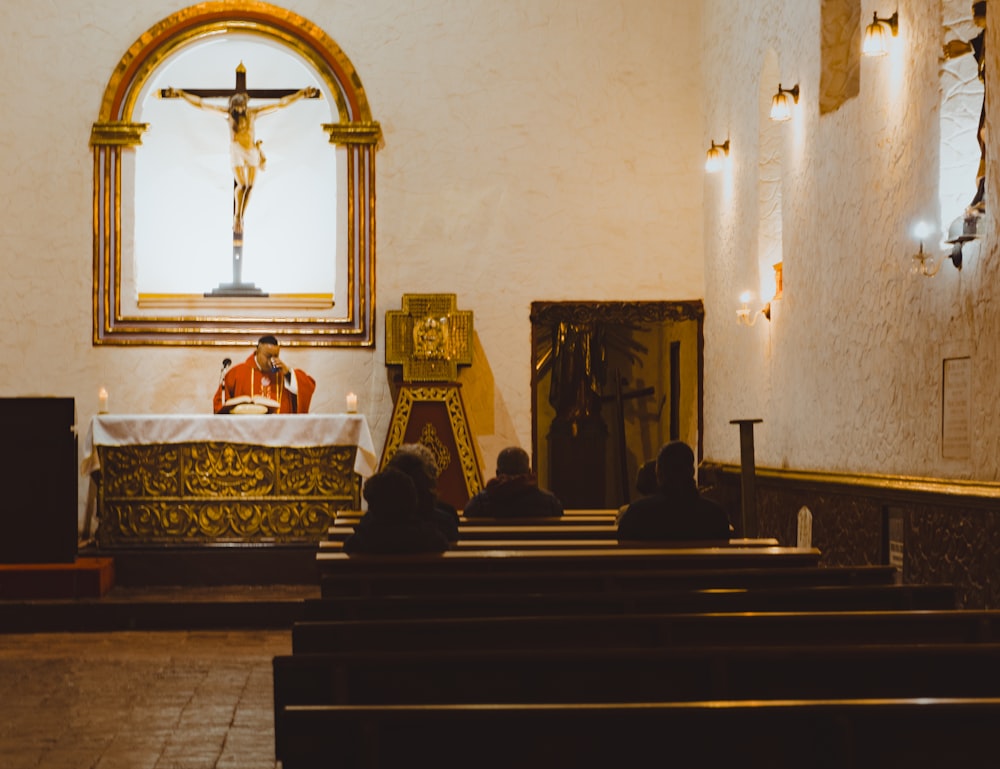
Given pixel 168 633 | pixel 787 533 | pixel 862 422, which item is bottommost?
pixel 168 633

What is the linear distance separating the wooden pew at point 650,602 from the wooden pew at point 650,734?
1.29m

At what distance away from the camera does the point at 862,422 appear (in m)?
6.80

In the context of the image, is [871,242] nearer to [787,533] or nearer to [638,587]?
[787,533]

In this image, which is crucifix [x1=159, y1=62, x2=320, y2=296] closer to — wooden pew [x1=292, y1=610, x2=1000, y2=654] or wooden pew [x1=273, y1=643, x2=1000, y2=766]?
wooden pew [x1=292, y1=610, x2=1000, y2=654]

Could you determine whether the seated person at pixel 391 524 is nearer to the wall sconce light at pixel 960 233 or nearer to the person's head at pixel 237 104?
the wall sconce light at pixel 960 233

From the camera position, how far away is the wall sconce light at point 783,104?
25.6 feet

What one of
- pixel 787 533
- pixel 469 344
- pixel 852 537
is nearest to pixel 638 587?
pixel 852 537

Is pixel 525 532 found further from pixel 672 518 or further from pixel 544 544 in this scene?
pixel 672 518

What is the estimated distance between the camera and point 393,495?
4680mm

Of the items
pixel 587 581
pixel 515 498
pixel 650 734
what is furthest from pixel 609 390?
pixel 650 734

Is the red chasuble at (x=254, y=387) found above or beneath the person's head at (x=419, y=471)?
above

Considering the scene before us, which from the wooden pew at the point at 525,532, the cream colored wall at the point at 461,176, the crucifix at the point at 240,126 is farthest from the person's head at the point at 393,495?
the crucifix at the point at 240,126

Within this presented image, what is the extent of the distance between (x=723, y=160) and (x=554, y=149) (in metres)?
1.42

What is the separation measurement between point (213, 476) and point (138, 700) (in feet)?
10.0
